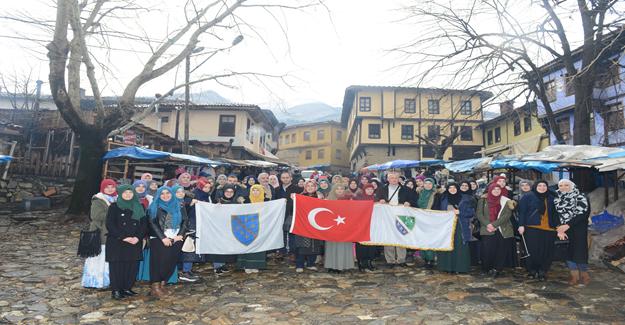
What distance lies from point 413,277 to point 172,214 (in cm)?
435

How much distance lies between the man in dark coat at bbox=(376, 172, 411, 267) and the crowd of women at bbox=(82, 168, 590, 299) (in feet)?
0.07

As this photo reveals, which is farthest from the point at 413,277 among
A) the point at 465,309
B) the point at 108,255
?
the point at 108,255

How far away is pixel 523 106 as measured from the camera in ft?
43.2

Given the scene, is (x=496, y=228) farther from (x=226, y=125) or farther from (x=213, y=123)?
(x=213, y=123)

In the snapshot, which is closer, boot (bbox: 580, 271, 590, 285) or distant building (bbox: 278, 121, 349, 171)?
boot (bbox: 580, 271, 590, 285)

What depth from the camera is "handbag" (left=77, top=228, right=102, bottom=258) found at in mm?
4969

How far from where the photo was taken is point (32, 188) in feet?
51.0

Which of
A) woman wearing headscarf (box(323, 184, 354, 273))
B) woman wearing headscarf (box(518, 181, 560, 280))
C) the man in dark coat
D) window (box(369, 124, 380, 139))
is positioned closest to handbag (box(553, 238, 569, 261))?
woman wearing headscarf (box(518, 181, 560, 280))

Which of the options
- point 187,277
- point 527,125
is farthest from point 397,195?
point 527,125

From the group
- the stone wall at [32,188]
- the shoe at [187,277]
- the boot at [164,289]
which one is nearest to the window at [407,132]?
the stone wall at [32,188]

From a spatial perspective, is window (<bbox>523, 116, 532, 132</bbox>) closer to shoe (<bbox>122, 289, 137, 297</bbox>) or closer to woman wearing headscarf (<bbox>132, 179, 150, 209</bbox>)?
woman wearing headscarf (<bbox>132, 179, 150, 209</bbox>)

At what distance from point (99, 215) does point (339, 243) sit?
4.10 m

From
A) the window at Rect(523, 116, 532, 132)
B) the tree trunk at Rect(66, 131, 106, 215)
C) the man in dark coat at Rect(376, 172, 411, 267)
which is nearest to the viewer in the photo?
the man in dark coat at Rect(376, 172, 411, 267)

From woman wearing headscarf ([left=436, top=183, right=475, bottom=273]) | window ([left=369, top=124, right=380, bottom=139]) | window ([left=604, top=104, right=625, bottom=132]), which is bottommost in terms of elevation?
woman wearing headscarf ([left=436, top=183, right=475, bottom=273])
